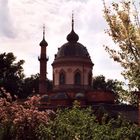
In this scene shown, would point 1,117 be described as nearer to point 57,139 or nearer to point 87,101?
point 57,139

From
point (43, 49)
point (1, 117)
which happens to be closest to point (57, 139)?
point (1, 117)

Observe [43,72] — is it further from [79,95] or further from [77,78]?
[79,95]

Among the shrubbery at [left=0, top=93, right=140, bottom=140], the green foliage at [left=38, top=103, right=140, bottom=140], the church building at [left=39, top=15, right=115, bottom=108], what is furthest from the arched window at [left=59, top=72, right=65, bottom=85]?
the shrubbery at [left=0, top=93, right=140, bottom=140]

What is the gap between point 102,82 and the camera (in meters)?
86.2

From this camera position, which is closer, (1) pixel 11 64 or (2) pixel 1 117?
(2) pixel 1 117

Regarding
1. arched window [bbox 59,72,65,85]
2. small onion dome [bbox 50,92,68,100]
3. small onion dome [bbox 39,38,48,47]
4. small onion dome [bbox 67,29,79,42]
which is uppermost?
small onion dome [bbox 67,29,79,42]

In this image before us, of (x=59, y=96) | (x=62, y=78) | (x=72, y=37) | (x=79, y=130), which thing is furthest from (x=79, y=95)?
(x=79, y=130)

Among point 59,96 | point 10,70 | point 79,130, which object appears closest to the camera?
point 79,130

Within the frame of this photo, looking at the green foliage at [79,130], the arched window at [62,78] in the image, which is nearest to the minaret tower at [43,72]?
the arched window at [62,78]

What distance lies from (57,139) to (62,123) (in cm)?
76

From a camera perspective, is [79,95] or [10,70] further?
[10,70]

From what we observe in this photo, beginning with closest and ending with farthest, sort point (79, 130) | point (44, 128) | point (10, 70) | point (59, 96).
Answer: point (44, 128) < point (79, 130) < point (59, 96) < point (10, 70)

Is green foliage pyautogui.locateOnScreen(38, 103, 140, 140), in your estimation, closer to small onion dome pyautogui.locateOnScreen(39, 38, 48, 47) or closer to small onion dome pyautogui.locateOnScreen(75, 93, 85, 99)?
small onion dome pyautogui.locateOnScreen(75, 93, 85, 99)

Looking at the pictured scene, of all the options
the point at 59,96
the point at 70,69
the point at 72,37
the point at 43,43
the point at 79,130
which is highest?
the point at 72,37
